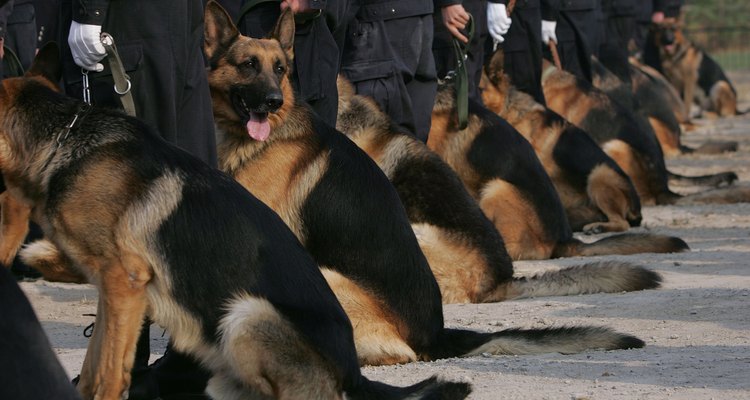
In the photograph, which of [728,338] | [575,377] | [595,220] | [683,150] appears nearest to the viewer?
[575,377]

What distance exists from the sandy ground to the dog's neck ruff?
3.73 feet

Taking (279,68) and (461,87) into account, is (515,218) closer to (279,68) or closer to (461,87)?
(461,87)

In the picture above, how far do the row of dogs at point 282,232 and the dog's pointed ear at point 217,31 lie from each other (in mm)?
11

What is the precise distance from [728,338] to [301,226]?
2.03 meters

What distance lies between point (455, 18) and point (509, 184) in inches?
46.2

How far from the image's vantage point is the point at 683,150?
15695mm

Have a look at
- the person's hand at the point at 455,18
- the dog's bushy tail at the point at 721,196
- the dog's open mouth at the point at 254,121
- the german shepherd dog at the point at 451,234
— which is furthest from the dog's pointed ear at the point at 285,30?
the dog's bushy tail at the point at 721,196

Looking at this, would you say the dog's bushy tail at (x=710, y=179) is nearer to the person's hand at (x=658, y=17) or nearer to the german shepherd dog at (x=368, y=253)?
the german shepherd dog at (x=368, y=253)

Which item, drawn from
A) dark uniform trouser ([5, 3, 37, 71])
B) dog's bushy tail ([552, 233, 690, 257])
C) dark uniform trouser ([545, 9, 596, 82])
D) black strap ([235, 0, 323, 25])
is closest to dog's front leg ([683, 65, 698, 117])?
dark uniform trouser ([545, 9, 596, 82])

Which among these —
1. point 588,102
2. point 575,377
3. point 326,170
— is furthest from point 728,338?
point 588,102

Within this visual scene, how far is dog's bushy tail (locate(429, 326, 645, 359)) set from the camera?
5438mm

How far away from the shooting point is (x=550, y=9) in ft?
39.6

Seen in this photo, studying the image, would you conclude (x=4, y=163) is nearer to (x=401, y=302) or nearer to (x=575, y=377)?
(x=401, y=302)

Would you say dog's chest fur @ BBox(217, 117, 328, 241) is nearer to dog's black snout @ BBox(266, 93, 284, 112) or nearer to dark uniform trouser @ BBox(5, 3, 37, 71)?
dog's black snout @ BBox(266, 93, 284, 112)
